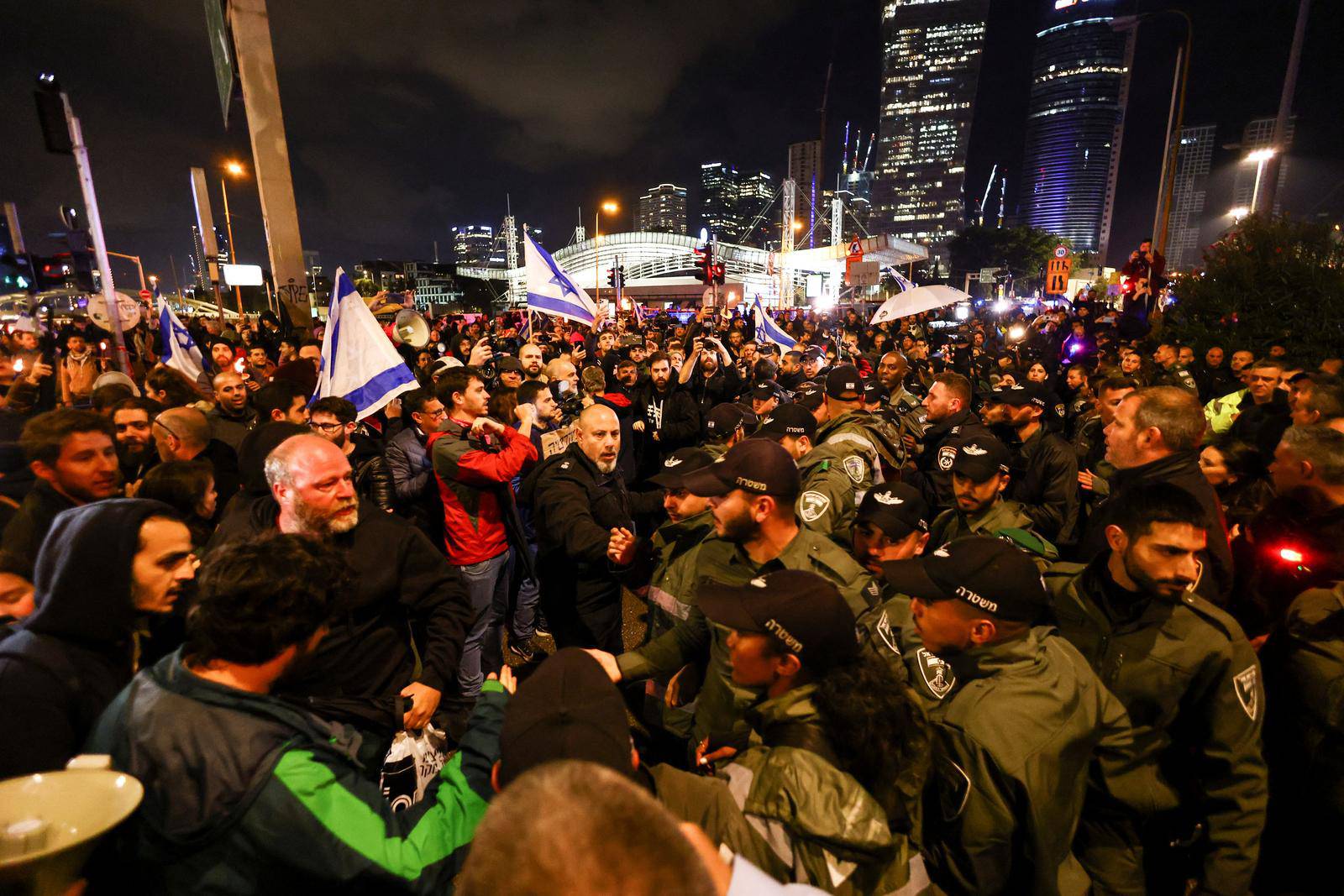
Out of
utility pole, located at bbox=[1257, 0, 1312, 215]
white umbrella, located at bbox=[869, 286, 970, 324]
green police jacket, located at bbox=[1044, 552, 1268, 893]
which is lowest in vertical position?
green police jacket, located at bbox=[1044, 552, 1268, 893]

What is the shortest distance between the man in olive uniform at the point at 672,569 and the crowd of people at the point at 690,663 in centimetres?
2

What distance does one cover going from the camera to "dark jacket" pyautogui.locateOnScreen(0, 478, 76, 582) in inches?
121

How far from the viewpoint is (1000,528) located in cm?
354

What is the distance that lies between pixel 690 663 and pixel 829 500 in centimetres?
171

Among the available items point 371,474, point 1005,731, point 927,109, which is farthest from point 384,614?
point 927,109

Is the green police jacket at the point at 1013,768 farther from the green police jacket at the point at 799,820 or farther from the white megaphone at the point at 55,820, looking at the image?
the white megaphone at the point at 55,820

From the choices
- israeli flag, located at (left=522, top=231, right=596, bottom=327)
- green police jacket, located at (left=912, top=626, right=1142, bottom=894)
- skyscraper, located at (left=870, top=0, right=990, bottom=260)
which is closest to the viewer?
green police jacket, located at (left=912, top=626, right=1142, bottom=894)

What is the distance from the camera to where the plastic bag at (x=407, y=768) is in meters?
2.70

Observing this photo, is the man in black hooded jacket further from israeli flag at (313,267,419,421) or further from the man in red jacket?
israeli flag at (313,267,419,421)

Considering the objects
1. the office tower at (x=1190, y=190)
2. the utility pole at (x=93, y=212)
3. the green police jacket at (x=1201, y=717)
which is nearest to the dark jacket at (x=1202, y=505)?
the green police jacket at (x=1201, y=717)

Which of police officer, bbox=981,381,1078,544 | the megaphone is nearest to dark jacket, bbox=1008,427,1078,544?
police officer, bbox=981,381,1078,544

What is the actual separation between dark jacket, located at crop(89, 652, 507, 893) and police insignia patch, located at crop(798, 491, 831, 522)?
2.76 metres

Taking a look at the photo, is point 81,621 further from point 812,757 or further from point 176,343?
point 176,343

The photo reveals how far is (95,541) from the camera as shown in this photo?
1.94 m
